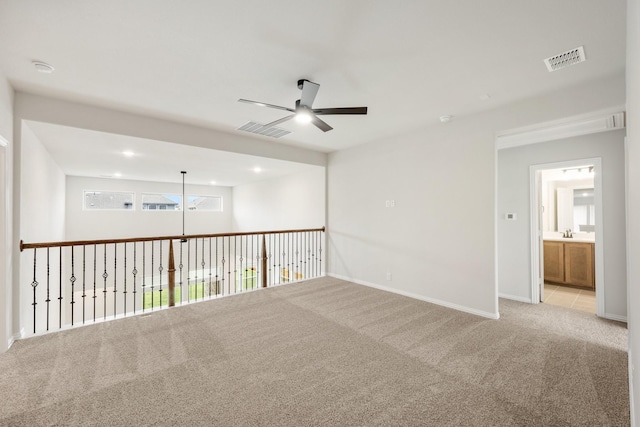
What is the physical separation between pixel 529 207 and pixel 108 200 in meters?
10.7

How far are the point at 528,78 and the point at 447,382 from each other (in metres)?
3.11

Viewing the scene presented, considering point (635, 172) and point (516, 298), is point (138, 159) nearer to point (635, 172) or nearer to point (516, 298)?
point (635, 172)

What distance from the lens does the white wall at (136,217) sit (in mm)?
7730

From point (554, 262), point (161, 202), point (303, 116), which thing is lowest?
point (554, 262)

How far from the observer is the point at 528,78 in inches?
111

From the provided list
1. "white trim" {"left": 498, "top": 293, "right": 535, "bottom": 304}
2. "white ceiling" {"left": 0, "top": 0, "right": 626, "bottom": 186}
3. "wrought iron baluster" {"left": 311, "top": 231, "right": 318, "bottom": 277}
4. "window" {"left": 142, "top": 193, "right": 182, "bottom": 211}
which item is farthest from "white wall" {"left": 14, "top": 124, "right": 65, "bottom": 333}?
"white trim" {"left": 498, "top": 293, "right": 535, "bottom": 304}

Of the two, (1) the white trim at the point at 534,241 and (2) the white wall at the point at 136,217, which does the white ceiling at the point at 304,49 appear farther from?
(2) the white wall at the point at 136,217

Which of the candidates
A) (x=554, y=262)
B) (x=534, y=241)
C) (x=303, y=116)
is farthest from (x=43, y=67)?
(x=554, y=262)

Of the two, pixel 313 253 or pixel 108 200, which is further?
pixel 108 200

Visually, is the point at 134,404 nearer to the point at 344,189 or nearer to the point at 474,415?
the point at 474,415

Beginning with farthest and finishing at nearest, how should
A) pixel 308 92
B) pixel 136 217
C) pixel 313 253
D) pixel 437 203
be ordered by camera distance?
pixel 136 217
pixel 313 253
pixel 437 203
pixel 308 92

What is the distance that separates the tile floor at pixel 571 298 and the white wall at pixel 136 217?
32.1 feet

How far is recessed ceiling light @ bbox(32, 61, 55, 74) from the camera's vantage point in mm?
2526

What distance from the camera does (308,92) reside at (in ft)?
8.91
